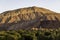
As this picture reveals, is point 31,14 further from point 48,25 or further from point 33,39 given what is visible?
point 33,39

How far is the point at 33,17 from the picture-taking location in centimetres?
12356

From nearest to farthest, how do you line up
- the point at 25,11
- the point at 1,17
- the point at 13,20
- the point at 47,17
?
the point at 47,17
the point at 13,20
the point at 1,17
the point at 25,11

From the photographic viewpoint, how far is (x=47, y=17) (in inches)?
4306

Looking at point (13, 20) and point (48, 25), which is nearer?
point (48, 25)

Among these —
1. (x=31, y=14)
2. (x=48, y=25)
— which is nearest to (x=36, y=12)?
(x=31, y=14)

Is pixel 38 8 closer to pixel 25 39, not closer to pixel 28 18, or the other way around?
pixel 28 18

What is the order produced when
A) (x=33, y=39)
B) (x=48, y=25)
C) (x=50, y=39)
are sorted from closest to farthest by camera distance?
(x=50, y=39)
(x=33, y=39)
(x=48, y=25)

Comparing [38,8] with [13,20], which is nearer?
[13,20]

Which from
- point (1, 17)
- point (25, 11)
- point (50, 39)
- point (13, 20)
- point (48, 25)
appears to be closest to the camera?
point (50, 39)

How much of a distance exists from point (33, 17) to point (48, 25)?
35952mm

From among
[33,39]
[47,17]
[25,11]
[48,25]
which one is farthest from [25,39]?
[25,11]

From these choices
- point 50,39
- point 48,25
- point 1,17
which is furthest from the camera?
point 1,17

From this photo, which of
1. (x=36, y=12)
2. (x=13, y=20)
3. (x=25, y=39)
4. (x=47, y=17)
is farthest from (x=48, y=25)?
(x=25, y=39)

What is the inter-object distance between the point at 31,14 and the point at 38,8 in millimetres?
11241
